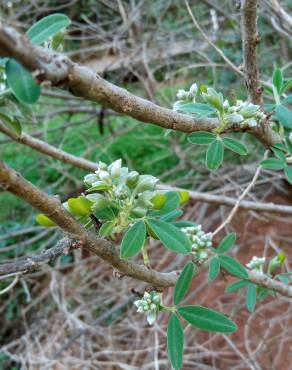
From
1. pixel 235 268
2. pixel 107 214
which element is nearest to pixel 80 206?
pixel 107 214

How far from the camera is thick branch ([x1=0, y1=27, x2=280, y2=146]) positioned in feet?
0.92

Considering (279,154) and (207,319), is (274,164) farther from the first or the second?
(207,319)

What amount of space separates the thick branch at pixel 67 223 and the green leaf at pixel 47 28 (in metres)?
0.13

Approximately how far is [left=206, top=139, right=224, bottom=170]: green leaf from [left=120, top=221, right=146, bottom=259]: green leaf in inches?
6.0

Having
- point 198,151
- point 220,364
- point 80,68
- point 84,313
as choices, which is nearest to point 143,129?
point 198,151

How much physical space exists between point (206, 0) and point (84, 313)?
52.3 inches

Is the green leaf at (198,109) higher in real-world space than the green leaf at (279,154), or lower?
higher

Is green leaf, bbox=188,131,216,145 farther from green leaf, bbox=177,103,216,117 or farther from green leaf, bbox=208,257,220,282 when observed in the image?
green leaf, bbox=208,257,220,282

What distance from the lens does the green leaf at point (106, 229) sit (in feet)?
1.55

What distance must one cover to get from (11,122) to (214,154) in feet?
0.89

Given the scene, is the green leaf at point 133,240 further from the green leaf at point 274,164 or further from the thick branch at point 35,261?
the green leaf at point 274,164

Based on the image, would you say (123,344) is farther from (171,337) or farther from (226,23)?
(226,23)

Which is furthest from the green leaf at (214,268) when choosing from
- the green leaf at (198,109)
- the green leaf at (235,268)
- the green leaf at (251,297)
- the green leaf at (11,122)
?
the green leaf at (11,122)

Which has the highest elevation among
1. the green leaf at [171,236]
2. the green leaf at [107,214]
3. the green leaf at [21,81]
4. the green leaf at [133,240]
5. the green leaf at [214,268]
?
the green leaf at [21,81]
